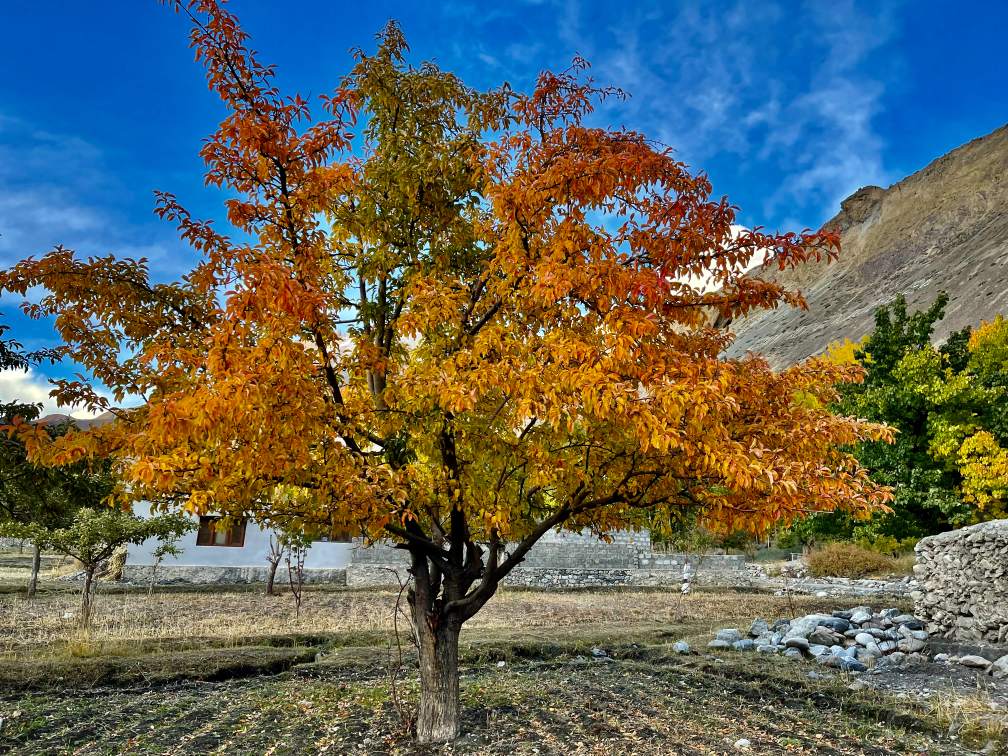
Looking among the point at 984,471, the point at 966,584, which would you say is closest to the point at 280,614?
the point at 966,584

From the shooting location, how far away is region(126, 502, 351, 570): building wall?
21.1 meters

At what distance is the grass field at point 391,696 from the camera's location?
5562mm

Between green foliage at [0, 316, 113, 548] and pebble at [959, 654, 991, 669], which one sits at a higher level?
green foliage at [0, 316, 113, 548]

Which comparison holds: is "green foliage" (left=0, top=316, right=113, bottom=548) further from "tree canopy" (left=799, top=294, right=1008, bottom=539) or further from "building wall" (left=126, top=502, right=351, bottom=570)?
"tree canopy" (left=799, top=294, right=1008, bottom=539)

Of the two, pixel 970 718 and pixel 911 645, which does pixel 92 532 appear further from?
pixel 911 645

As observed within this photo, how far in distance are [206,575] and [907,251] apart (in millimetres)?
96351

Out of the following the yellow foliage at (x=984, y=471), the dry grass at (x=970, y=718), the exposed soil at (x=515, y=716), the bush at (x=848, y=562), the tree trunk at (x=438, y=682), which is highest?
the yellow foliage at (x=984, y=471)

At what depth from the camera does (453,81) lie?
625cm

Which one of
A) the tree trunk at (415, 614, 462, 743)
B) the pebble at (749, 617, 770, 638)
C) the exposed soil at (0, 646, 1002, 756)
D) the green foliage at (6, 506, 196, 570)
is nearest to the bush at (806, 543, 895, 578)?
the pebble at (749, 617, 770, 638)

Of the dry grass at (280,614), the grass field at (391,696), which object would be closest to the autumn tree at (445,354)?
the grass field at (391,696)

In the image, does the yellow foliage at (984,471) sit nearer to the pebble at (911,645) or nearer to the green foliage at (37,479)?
the pebble at (911,645)

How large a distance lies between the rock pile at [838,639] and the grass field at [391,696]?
77 centimetres

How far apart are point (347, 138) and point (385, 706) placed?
19.0ft

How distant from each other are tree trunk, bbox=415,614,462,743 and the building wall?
16520mm
